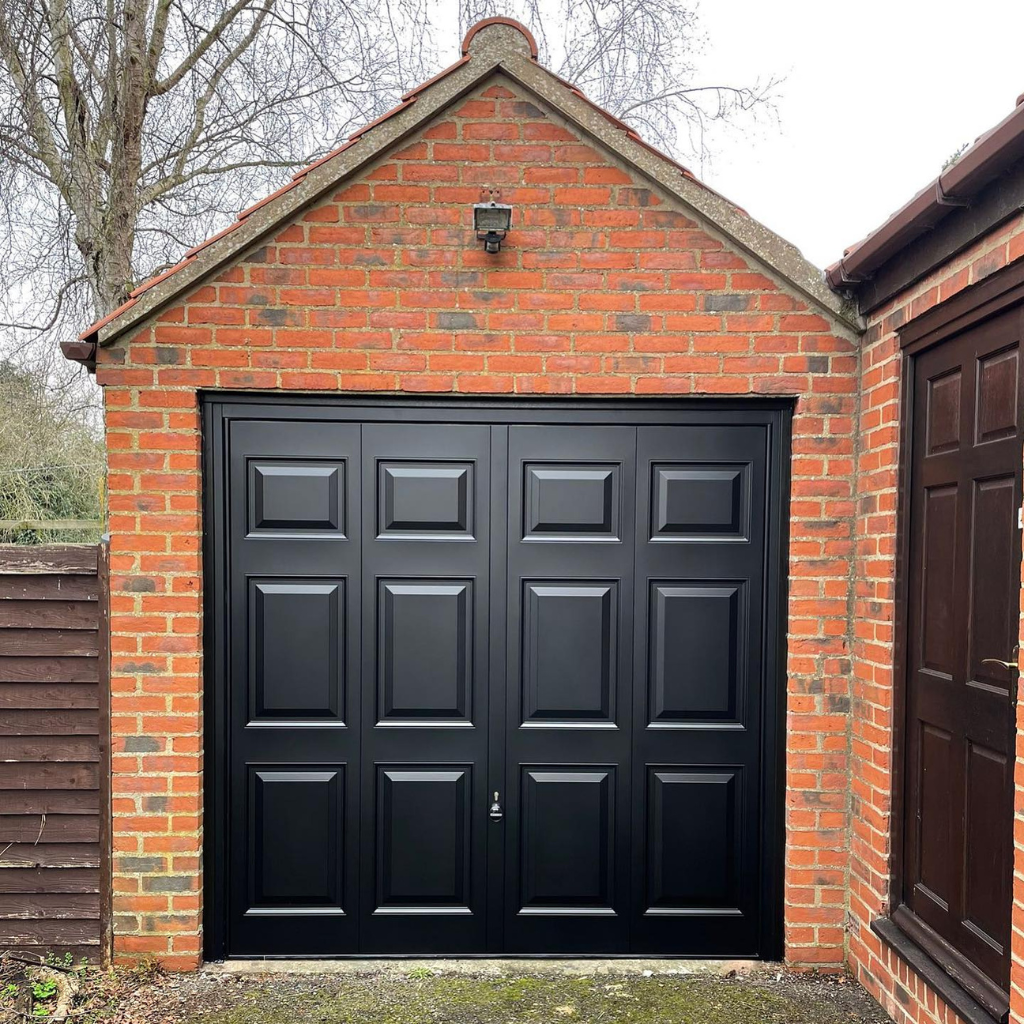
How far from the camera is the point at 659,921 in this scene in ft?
11.6

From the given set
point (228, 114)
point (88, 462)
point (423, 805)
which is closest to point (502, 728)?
point (423, 805)

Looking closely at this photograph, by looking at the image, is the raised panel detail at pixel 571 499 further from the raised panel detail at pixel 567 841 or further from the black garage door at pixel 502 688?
the raised panel detail at pixel 567 841

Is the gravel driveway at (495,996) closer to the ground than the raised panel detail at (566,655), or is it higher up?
closer to the ground

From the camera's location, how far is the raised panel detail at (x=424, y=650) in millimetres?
3506

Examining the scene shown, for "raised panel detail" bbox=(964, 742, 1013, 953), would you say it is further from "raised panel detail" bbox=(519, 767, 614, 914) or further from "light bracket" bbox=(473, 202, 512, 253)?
"light bracket" bbox=(473, 202, 512, 253)

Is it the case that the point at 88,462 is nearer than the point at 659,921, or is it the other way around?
the point at 659,921

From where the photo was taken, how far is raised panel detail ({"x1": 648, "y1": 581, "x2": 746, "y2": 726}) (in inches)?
139

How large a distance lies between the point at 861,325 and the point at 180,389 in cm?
301

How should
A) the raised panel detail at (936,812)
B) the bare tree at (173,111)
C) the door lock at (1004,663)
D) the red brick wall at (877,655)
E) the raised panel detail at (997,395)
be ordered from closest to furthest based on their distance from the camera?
the door lock at (1004,663), the raised panel detail at (997,395), the raised panel detail at (936,812), the red brick wall at (877,655), the bare tree at (173,111)

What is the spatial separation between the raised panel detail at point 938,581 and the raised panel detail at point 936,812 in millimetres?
275

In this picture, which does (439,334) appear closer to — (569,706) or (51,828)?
(569,706)

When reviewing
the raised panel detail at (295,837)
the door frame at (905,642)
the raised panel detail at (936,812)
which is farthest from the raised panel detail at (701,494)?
the raised panel detail at (295,837)

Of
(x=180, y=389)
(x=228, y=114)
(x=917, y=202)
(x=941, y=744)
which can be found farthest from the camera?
(x=228, y=114)

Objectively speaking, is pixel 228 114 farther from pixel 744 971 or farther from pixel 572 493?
pixel 744 971
